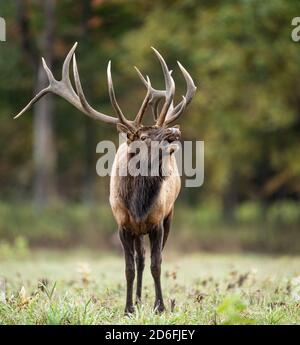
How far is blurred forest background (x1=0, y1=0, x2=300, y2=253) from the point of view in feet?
68.8

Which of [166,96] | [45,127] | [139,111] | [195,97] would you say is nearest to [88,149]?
[45,127]

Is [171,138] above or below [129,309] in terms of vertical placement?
above

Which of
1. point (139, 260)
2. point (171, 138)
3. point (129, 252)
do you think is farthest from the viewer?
point (139, 260)

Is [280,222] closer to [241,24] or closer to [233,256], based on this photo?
[233,256]

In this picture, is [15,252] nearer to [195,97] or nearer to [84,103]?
[195,97]

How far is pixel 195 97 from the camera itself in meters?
24.0

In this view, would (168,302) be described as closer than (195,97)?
Yes

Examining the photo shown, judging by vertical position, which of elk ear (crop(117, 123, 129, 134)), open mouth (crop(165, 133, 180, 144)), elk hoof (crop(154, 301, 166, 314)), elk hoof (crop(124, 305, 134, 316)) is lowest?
elk hoof (crop(124, 305, 134, 316))

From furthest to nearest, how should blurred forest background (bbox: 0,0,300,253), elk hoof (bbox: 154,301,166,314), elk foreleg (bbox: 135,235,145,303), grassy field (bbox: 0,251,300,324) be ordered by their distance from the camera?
blurred forest background (bbox: 0,0,300,253)
elk foreleg (bbox: 135,235,145,303)
elk hoof (bbox: 154,301,166,314)
grassy field (bbox: 0,251,300,324)

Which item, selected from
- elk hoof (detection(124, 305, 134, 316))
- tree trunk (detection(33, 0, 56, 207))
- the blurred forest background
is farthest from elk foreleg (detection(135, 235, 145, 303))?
tree trunk (detection(33, 0, 56, 207))

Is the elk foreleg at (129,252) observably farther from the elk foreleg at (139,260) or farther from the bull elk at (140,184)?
the elk foreleg at (139,260)

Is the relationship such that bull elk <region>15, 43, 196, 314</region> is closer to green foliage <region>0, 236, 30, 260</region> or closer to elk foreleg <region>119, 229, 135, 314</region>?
elk foreleg <region>119, 229, 135, 314</region>

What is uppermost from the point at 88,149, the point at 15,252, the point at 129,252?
the point at 88,149

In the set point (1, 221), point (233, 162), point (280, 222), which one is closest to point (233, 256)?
point (280, 222)
